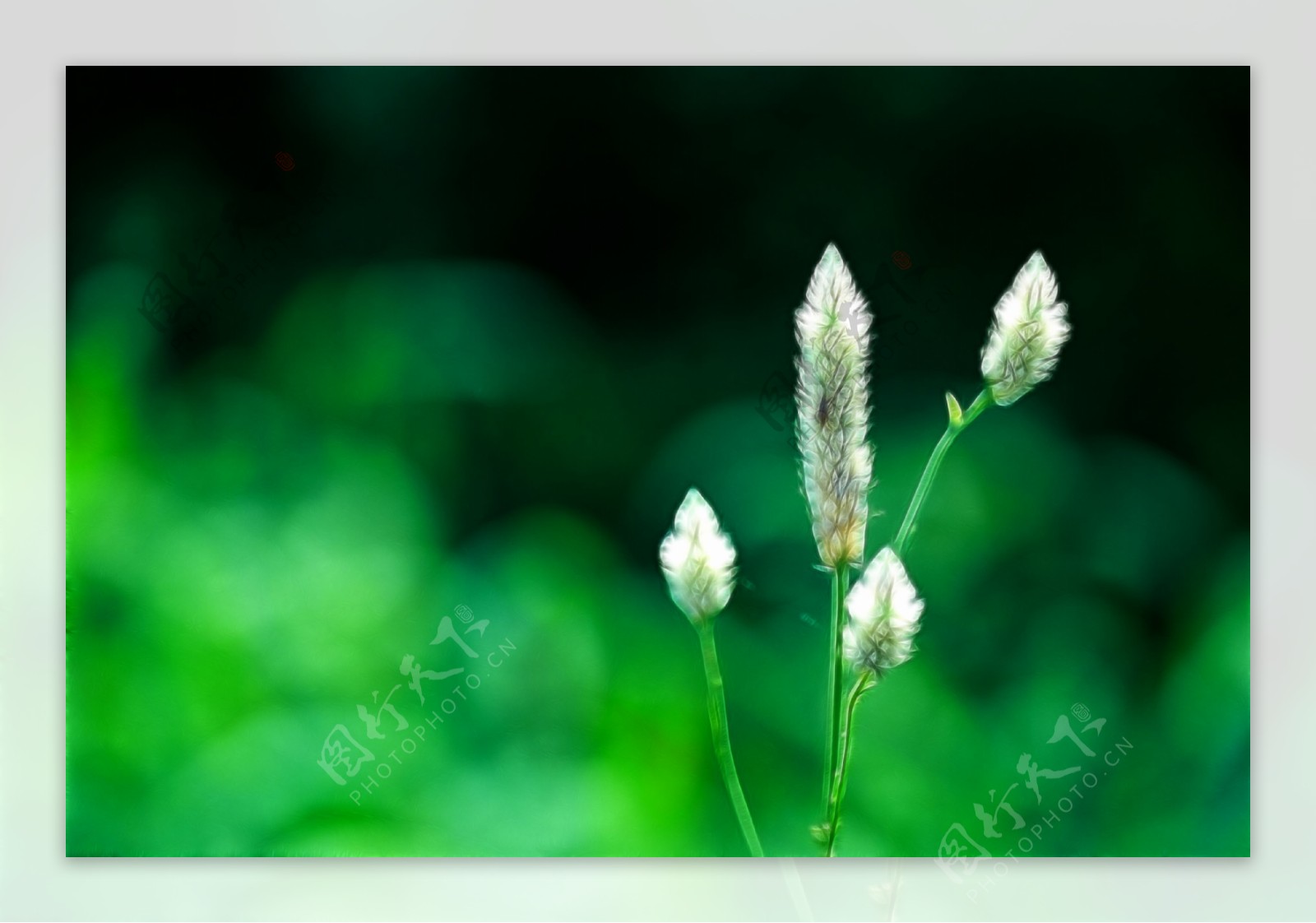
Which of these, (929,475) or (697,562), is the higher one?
Result: (929,475)

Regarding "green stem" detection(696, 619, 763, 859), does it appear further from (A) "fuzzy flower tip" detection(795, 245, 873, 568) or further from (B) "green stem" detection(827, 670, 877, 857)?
(A) "fuzzy flower tip" detection(795, 245, 873, 568)

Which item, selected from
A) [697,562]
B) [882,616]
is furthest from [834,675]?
[697,562]

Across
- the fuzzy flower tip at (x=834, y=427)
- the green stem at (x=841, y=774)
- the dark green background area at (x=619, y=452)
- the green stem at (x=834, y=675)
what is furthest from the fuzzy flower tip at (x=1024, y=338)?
the green stem at (x=841, y=774)

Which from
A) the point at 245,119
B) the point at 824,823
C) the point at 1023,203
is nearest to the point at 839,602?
the point at 824,823

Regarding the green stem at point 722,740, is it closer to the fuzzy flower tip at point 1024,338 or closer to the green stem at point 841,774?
the green stem at point 841,774

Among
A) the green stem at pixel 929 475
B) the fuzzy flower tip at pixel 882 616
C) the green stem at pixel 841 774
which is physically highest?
the green stem at pixel 929 475

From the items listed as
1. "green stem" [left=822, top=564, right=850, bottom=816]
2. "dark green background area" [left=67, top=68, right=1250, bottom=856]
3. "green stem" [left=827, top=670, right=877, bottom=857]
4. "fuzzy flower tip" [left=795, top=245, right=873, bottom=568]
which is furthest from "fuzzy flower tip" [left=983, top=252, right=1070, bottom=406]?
"green stem" [left=827, top=670, right=877, bottom=857]

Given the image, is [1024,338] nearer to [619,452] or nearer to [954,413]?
[954,413]
